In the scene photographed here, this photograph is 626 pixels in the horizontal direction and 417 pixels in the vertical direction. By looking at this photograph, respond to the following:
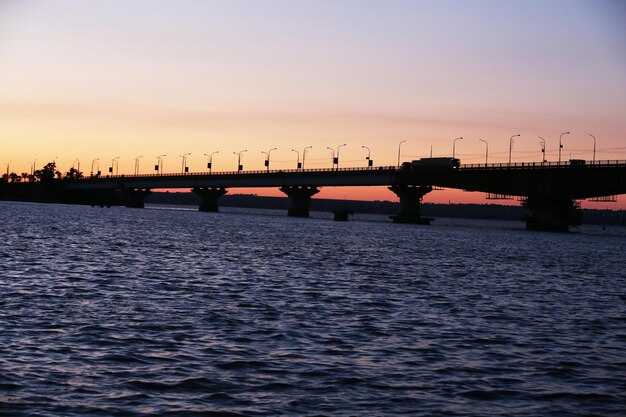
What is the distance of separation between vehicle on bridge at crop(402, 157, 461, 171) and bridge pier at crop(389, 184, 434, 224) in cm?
485

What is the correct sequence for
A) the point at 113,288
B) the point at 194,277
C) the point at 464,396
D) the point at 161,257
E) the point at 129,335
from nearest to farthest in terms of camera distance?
the point at 464,396
the point at 129,335
the point at 113,288
the point at 194,277
the point at 161,257

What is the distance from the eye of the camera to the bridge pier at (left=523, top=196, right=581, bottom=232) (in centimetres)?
15812

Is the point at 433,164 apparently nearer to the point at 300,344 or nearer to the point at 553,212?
the point at 553,212

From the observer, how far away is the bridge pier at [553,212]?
15812 cm

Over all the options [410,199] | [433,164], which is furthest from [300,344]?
[410,199]

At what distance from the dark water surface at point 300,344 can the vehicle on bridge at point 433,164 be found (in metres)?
124

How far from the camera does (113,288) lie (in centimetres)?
3716

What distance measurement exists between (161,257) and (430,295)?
2619cm

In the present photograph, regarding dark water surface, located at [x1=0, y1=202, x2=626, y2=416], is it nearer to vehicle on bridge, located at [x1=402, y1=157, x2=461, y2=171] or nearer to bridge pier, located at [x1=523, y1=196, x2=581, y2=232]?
bridge pier, located at [x1=523, y1=196, x2=581, y2=232]

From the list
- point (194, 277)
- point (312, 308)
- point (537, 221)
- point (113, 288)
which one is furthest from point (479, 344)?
point (537, 221)

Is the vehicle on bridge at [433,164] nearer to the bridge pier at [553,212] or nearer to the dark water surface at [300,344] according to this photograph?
the bridge pier at [553,212]

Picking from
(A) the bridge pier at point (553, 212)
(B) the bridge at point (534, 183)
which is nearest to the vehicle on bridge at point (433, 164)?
(B) the bridge at point (534, 183)

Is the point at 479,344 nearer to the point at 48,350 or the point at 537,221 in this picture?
the point at 48,350

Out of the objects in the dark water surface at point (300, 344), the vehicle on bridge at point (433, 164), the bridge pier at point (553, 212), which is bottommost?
the dark water surface at point (300, 344)
